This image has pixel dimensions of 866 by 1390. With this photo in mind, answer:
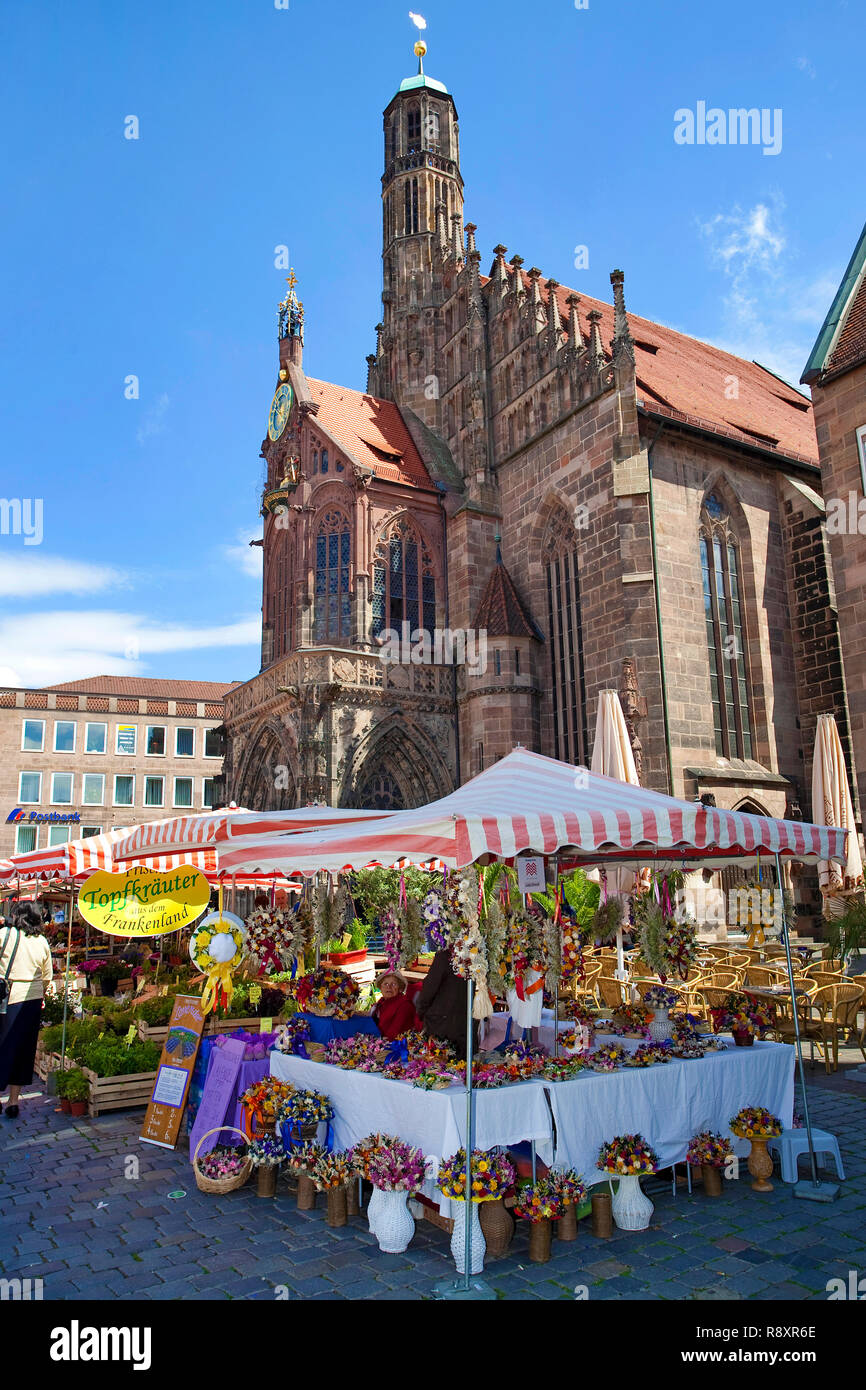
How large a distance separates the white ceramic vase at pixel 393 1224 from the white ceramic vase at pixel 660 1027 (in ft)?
8.34

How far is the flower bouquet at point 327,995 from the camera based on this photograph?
7.26m

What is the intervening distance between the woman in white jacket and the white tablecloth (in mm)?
5552

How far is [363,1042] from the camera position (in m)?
6.41

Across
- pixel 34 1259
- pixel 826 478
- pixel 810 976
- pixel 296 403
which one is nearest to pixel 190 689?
pixel 296 403

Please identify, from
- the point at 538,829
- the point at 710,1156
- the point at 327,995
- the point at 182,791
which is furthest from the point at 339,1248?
the point at 182,791

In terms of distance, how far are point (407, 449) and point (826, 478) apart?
511 inches

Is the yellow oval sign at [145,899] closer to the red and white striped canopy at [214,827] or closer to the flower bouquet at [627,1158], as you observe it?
the red and white striped canopy at [214,827]

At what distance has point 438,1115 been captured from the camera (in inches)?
210

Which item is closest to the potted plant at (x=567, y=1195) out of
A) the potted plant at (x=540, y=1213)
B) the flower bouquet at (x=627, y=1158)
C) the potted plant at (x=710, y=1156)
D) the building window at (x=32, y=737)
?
the potted plant at (x=540, y=1213)

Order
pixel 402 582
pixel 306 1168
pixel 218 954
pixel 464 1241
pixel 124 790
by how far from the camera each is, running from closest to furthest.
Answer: pixel 464 1241 → pixel 306 1168 → pixel 218 954 → pixel 402 582 → pixel 124 790

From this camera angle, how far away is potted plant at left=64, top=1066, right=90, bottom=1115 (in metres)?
8.62

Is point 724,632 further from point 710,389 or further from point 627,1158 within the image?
point 627,1158

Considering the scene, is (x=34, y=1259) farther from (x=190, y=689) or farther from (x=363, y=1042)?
(x=190, y=689)

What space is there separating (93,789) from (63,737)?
8.93 ft
